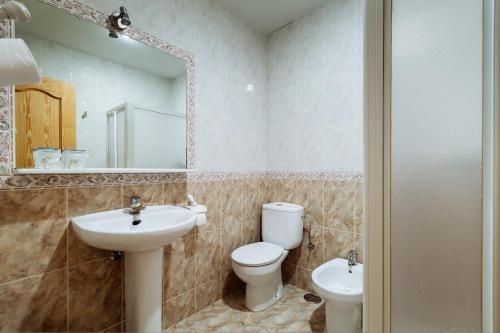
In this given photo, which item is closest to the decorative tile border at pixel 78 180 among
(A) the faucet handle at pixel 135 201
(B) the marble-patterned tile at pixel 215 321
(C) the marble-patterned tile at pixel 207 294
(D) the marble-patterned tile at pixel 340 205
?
(A) the faucet handle at pixel 135 201

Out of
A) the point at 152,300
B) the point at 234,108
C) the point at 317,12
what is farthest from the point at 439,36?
the point at 317,12

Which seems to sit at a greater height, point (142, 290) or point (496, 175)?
point (496, 175)

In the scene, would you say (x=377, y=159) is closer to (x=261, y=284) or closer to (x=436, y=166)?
(x=436, y=166)

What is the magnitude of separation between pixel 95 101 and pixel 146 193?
0.61m

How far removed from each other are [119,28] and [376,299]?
176 cm

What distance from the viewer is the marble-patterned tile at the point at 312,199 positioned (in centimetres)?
207

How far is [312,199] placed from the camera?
6.98 ft

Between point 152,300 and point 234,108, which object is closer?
point 152,300

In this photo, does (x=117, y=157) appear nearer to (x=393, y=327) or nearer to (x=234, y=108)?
(x=234, y=108)

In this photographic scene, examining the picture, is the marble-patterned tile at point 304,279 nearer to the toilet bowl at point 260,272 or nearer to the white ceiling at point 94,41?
the toilet bowl at point 260,272

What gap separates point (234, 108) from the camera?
2.15 meters

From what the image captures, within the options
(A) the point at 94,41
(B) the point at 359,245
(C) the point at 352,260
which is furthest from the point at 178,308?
(A) the point at 94,41

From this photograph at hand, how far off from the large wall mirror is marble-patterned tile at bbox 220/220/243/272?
0.68m

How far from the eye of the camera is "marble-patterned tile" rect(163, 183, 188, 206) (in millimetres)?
1652
